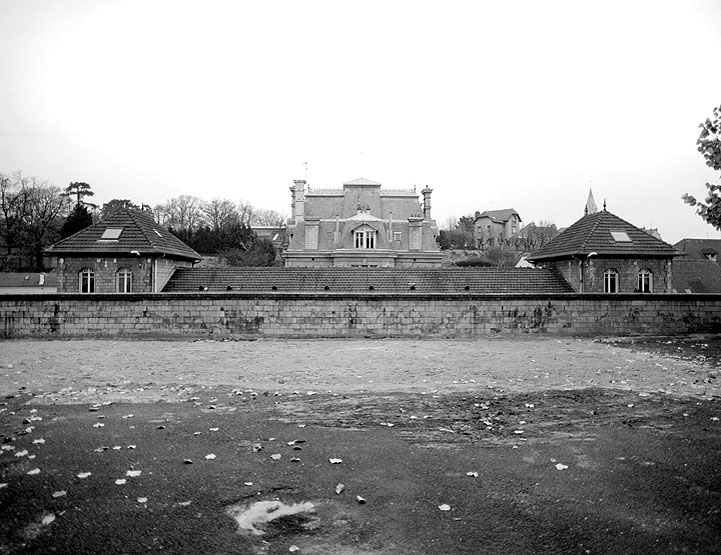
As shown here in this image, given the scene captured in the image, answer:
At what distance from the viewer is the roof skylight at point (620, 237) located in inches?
1054

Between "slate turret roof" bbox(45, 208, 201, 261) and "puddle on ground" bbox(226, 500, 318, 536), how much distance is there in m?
23.6

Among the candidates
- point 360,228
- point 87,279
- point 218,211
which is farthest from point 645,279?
point 218,211

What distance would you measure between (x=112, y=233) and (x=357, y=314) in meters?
15.4

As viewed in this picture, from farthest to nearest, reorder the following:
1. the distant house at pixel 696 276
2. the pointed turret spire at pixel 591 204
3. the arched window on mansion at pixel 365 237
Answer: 1. the pointed turret spire at pixel 591 204
2. the arched window on mansion at pixel 365 237
3. the distant house at pixel 696 276

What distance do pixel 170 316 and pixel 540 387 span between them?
14461 millimetres

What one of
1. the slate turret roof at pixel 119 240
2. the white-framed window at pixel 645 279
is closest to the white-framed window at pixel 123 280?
the slate turret roof at pixel 119 240

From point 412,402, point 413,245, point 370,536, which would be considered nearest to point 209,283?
point 412,402

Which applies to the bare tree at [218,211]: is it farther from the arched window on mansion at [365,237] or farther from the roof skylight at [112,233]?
the roof skylight at [112,233]

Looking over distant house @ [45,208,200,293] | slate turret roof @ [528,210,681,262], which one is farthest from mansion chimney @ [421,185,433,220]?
distant house @ [45,208,200,293]

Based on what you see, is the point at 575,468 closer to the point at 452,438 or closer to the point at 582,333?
the point at 452,438

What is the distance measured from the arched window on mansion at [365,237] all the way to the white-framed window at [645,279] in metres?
27.8

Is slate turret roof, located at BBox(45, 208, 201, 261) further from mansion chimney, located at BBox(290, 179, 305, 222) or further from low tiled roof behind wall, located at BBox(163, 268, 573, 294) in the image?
mansion chimney, located at BBox(290, 179, 305, 222)

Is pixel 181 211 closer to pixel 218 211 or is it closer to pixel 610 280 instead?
pixel 218 211

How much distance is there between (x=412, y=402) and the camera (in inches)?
311
